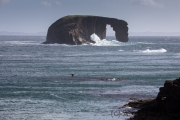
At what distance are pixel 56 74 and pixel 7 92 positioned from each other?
→ 21.7 meters

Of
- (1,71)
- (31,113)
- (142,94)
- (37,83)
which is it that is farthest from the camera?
(1,71)

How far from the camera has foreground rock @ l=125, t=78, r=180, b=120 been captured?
39.1 m

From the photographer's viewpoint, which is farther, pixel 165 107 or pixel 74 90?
pixel 74 90

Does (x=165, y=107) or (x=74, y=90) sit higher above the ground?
(x=165, y=107)

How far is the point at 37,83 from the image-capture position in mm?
65188

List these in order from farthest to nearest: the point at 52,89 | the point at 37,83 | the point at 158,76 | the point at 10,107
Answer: the point at 158,76
the point at 37,83
the point at 52,89
the point at 10,107

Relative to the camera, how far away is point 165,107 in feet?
133

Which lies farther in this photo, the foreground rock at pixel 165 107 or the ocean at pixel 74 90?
the ocean at pixel 74 90

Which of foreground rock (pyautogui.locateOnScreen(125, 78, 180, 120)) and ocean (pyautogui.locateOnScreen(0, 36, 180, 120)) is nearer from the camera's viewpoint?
foreground rock (pyautogui.locateOnScreen(125, 78, 180, 120))

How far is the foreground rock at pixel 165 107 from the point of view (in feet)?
128

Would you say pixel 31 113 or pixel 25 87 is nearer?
pixel 31 113

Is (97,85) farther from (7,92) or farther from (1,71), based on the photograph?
(1,71)

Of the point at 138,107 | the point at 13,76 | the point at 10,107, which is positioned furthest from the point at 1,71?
the point at 138,107

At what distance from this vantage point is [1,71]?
3243 inches
